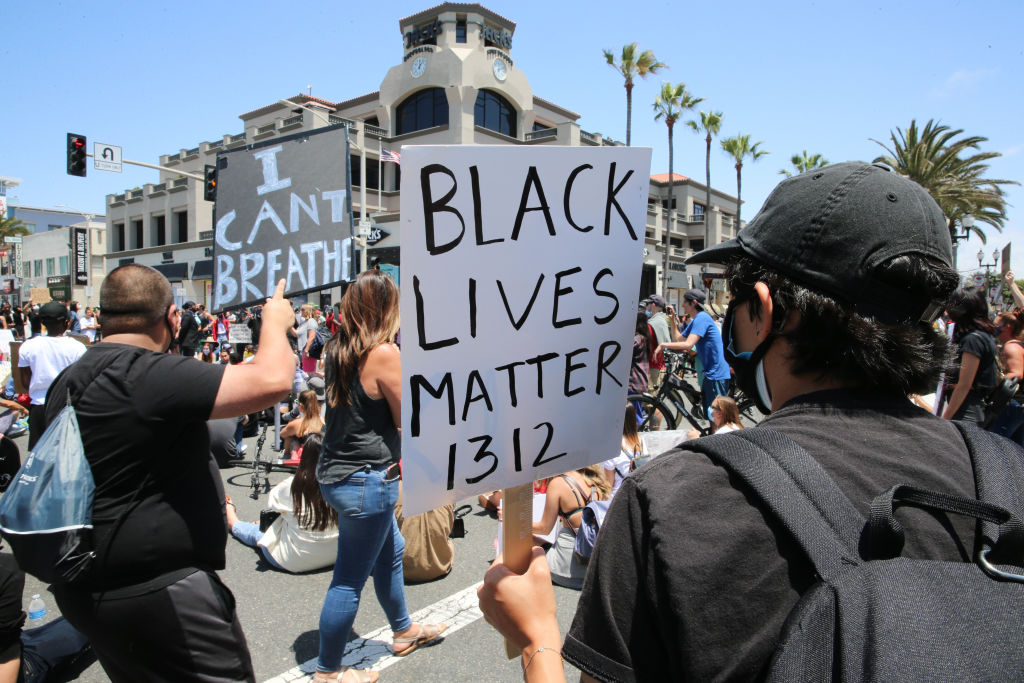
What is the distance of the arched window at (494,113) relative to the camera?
120 ft

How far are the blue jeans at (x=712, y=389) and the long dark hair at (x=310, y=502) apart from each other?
4.83 meters

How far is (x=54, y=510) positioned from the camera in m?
1.90

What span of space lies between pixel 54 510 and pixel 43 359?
15.5 feet

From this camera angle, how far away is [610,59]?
125 feet

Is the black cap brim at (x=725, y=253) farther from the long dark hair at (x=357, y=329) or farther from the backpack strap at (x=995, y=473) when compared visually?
the long dark hair at (x=357, y=329)

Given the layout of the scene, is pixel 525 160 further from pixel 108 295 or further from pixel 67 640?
pixel 67 640

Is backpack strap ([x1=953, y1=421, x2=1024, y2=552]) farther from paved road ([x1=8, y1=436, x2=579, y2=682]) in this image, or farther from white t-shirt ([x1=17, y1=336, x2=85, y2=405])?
white t-shirt ([x1=17, y1=336, x2=85, y2=405])

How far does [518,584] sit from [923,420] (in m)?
0.81

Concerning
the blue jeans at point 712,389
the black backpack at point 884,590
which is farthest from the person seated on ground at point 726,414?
the black backpack at point 884,590

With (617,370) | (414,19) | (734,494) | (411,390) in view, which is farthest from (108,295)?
(414,19)

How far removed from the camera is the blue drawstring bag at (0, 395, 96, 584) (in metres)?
1.89

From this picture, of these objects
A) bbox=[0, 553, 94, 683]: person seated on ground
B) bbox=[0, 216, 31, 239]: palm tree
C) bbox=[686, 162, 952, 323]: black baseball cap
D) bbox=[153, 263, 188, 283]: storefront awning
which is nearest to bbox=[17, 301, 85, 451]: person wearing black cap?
bbox=[0, 553, 94, 683]: person seated on ground

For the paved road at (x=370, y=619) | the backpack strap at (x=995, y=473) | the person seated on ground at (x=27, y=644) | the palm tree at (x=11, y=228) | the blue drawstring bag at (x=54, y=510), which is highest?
the palm tree at (x=11, y=228)

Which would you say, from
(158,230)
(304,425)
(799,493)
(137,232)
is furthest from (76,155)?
(137,232)
